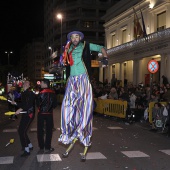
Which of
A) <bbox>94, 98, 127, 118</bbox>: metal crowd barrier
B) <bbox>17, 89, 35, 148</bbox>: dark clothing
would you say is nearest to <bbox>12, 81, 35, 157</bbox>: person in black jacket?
<bbox>17, 89, 35, 148</bbox>: dark clothing

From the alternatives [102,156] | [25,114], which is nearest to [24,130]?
[25,114]

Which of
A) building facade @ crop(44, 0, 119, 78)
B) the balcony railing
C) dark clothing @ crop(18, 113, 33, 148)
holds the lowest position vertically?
dark clothing @ crop(18, 113, 33, 148)

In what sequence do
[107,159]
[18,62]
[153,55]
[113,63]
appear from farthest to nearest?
[18,62] < [113,63] < [153,55] < [107,159]

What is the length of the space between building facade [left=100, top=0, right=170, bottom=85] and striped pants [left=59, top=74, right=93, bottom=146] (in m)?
21.2

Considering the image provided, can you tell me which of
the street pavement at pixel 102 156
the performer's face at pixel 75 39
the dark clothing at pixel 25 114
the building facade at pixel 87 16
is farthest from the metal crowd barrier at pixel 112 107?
the building facade at pixel 87 16

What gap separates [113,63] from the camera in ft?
133

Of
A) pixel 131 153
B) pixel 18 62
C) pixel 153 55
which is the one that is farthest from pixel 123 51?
pixel 18 62

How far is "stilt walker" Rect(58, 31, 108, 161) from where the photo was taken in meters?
5.79

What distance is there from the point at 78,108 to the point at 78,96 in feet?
0.72

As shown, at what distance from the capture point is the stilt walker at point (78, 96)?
19.0 ft

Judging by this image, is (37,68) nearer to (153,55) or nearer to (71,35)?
(153,55)

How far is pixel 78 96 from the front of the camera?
19.0ft

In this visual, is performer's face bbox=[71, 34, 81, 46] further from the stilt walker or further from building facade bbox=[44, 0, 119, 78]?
building facade bbox=[44, 0, 119, 78]

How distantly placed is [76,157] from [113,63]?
1337 inches
